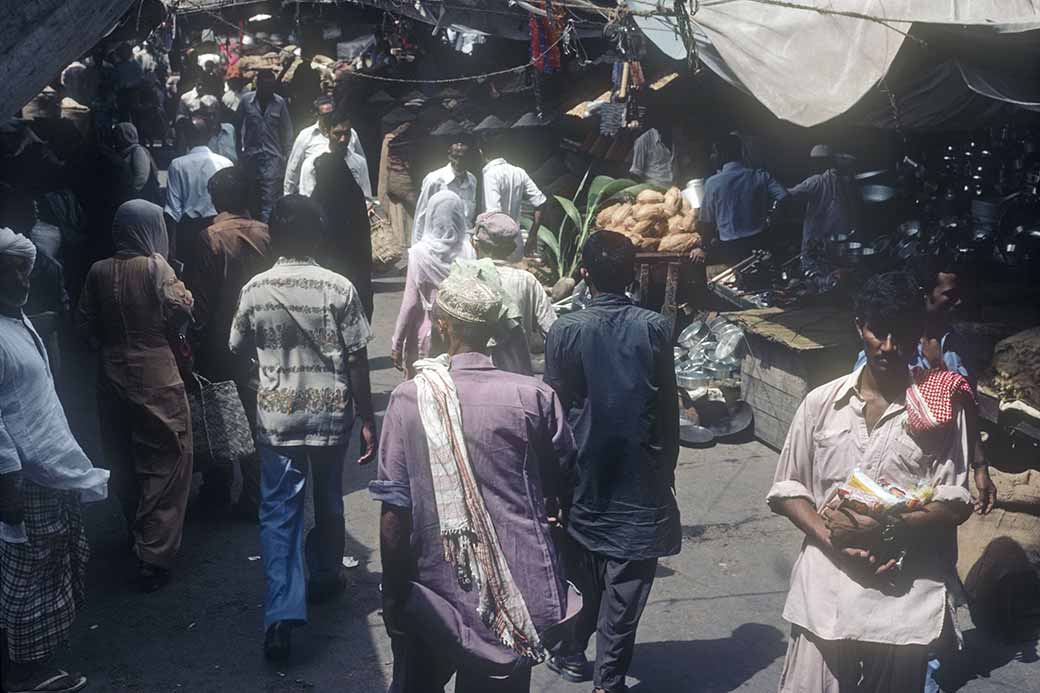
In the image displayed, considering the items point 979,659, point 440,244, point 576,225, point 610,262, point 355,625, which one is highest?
point 610,262

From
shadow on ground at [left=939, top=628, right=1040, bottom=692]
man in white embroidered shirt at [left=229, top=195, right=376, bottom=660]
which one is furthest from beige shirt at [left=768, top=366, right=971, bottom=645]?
man in white embroidered shirt at [left=229, top=195, right=376, bottom=660]

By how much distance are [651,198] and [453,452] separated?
7.95 m

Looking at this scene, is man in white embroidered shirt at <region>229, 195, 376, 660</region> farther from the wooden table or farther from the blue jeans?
the wooden table

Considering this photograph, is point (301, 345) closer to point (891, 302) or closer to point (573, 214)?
point (891, 302)

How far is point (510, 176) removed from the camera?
10516mm

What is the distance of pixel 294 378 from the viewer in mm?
4781

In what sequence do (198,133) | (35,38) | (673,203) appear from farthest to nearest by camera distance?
(198,133)
(673,203)
(35,38)

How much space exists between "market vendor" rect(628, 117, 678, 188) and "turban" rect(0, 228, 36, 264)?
28.8 ft

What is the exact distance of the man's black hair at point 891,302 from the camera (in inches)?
129

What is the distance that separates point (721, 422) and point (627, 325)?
4.02 metres

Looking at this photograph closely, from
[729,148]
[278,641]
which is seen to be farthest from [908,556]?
[729,148]

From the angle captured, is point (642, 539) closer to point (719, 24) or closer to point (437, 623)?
point (437, 623)

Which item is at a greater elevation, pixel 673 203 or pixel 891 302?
pixel 891 302

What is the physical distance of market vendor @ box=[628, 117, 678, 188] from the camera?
40.7 feet
